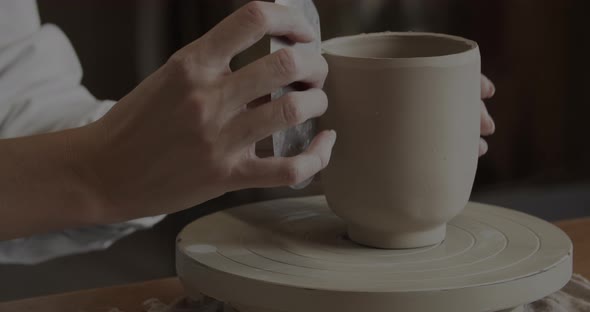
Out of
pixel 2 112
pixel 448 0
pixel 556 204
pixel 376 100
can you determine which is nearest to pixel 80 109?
pixel 2 112

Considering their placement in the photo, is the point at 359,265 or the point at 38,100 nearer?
the point at 359,265

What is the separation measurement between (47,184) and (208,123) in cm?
17

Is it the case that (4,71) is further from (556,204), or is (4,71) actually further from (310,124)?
(556,204)

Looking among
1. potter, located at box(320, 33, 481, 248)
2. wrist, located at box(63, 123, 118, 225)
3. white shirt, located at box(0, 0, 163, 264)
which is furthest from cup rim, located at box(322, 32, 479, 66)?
white shirt, located at box(0, 0, 163, 264)

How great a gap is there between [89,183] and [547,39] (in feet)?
7.46

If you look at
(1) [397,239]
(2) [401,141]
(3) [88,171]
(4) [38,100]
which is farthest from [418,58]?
(4) [38,100]

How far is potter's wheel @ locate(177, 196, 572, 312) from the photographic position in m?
0.72

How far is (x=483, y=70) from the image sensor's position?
2664 mm

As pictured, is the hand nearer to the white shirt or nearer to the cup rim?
the cup rim

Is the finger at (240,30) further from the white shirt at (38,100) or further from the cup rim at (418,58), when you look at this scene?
the white shirt at (38,100)

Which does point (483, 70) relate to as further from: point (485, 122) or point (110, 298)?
point (110, 298)

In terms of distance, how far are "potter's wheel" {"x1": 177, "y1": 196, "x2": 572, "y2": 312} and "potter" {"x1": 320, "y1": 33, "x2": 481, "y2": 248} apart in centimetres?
4

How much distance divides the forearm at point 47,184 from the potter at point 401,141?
230 millimetres

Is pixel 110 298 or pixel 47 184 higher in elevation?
pixel 47 184
